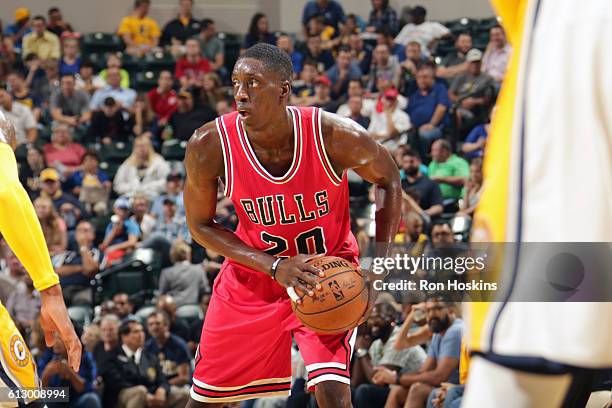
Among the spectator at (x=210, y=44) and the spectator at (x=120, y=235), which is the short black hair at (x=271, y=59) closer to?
the spectator at (x=120, y=235)

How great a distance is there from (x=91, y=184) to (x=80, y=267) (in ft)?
6.94

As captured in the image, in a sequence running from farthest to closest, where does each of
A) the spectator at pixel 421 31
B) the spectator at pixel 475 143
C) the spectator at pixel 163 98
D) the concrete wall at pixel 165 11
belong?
the concrete wall at pixel 165 11
the spectator at pixel 421 31
the spectator at pixel 163 98
the spectator at pixel 475 143

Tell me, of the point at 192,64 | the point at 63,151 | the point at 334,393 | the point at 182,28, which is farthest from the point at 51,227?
the point at 334,393

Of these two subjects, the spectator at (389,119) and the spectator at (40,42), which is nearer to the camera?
the spectator at (389,119)

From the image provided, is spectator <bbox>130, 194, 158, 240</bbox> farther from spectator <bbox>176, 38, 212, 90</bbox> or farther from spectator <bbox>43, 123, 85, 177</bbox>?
spectator <bbox>176, 38, 212, 90</bbox>

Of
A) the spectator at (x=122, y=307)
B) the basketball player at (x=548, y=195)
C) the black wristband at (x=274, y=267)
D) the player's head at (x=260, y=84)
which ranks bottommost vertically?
the spectator at (x=122, y=307)

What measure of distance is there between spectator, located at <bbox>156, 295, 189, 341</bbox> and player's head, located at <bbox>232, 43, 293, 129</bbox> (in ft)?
15.1

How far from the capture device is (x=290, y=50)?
44.0 ft

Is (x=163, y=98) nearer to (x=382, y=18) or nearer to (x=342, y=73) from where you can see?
(x=342, y=73)

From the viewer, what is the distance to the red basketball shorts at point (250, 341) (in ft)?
14.6

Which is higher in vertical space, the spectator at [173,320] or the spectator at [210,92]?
the spectator at [210,92]

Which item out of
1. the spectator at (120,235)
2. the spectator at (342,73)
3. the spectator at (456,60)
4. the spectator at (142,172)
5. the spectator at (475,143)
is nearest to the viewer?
the spectator at (475,143)

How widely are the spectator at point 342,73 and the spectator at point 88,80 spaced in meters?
3.32

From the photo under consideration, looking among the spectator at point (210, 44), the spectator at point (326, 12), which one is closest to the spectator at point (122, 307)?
the spectator at point (210, 44)
